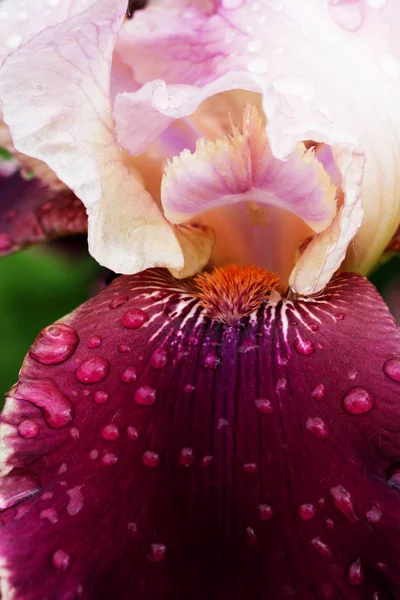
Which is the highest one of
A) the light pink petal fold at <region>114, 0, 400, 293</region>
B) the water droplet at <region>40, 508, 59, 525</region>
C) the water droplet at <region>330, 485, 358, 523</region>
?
the light pink petal fold at <region>114, 0, 400, 293</region>

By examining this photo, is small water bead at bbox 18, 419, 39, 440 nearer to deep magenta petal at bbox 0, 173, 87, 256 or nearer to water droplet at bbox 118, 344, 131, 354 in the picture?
water droplet at bbox 118, 344, 131, 354

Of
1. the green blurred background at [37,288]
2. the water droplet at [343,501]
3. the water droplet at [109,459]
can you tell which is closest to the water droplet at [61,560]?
the water droplet at [109,459]

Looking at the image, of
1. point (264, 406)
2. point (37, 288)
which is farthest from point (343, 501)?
point (37, 288)

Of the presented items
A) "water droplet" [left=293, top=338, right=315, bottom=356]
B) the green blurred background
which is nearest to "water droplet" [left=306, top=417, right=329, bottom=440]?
"water droplet" [left=293, top=338, right=315, bottom=356]

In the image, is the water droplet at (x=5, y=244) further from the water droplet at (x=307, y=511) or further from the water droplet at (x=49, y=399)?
the water droplet at (x=307, y=511)

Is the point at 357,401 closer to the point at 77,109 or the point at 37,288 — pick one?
the point at 77,109

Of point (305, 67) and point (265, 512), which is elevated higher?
point (305, 67)
